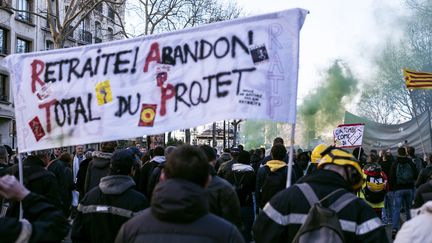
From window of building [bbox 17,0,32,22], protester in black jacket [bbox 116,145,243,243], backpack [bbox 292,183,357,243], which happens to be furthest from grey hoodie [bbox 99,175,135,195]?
window of building [bbox 17,0,32,22]

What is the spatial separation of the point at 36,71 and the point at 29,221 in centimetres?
188

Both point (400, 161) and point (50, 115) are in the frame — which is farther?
point (400, 161)

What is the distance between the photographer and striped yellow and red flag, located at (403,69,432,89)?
54.7 feet

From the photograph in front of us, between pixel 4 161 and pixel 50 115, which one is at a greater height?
pixel 50 115

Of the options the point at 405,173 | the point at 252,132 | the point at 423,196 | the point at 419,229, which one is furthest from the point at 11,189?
the point at 252,132

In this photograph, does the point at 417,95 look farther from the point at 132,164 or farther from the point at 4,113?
the point at 132,164

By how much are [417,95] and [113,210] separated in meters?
41.0

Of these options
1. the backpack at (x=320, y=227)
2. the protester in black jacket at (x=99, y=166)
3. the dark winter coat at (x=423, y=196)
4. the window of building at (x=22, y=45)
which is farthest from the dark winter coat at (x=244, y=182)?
the window of building at (x=22, y=45)

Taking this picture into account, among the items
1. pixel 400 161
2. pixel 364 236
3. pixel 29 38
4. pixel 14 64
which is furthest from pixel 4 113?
pixel 364 236

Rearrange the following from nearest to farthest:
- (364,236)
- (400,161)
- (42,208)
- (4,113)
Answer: (42,208) → (364,236) → (400,161) → (4,113)

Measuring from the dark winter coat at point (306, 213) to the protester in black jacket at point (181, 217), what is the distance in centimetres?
124

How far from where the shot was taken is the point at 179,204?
257 cm

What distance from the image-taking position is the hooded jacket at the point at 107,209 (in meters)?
4.72

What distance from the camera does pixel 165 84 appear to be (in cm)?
459
